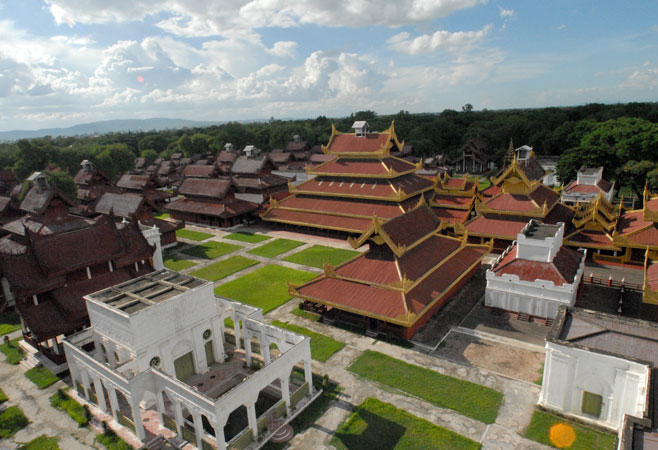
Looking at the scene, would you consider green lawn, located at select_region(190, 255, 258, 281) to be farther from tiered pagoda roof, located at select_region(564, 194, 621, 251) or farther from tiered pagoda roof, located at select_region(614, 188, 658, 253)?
tiered pagoda roof, located at select_region(614, 188, 658, 253)

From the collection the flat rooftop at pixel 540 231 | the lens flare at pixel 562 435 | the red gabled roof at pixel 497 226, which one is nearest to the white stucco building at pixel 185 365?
the lens flare at pixel 562 435

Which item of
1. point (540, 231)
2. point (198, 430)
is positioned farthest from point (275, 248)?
point (198, 430)

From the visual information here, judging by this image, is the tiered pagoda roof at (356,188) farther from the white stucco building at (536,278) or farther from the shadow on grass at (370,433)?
the shadow on grass at (370,433)

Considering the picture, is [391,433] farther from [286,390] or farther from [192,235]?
[192,235]

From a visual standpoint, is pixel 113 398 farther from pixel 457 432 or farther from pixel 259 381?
pixel 457 432

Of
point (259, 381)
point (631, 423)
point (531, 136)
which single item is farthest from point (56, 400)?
point (531, 136)

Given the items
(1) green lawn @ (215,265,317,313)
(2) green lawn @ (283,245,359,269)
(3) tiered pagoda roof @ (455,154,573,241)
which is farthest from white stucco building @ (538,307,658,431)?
(2) green lawn @ (283,245,359,269)
